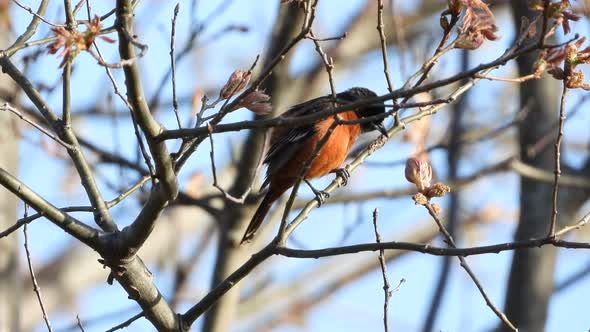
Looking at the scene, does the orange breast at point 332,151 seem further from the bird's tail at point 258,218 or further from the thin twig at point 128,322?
the thin twig at point 128,322

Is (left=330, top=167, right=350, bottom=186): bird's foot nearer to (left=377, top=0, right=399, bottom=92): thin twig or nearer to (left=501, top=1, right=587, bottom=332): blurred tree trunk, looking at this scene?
(left=377, top=0, right=399, bottom=92): thin twig

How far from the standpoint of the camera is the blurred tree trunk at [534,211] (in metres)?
5.31

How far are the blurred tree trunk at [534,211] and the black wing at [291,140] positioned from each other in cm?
134

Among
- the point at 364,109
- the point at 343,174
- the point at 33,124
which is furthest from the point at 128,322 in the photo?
the point at 364,109

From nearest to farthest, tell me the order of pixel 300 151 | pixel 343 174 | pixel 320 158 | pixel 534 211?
pixel 343 174 < pixel 320 158 < pixel 300 151 < pixel 534 211

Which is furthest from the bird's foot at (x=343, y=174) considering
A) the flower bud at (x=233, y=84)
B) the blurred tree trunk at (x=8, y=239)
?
the blurred tree trunk at (x=8, y=239)

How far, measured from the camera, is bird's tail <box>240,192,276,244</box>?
5066 mm

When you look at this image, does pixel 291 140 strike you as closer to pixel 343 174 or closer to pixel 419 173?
pixel 343 174

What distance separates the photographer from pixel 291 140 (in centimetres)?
552

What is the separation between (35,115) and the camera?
18.1ft

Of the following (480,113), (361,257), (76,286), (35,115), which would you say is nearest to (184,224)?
(76,286)

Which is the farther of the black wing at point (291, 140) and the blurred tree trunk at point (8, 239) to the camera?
the black wing at point (291, 140)

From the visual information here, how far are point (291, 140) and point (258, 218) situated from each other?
2.14 ft

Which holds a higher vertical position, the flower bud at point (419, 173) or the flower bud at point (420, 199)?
the flower bud at point (419, 173)
